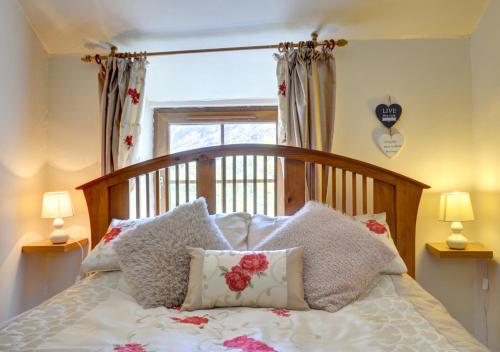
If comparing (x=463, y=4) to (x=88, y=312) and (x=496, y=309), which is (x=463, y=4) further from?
(x=88, y=312)

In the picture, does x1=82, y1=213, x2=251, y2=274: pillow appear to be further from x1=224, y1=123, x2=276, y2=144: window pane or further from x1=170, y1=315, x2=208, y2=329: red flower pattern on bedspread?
x1=224, y1=123, x2=276, y2=144: window pane

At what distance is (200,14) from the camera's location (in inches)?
75.7

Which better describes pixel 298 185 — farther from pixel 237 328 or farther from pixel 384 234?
pixel 237 328

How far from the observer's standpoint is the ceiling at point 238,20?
1.86 m

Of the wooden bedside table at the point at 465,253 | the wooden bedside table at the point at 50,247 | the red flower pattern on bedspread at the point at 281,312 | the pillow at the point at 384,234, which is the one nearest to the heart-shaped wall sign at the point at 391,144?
the pillow at the point at 384,234

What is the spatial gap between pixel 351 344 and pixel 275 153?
43.9 inches

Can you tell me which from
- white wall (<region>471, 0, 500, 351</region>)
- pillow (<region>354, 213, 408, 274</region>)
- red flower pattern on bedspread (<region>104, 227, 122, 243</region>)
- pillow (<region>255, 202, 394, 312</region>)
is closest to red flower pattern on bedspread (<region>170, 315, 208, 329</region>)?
pillow (<region>255, 202, 394, 312</region>)

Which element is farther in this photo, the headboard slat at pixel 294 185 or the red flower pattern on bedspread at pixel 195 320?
the headboard slat at pixel 294 185

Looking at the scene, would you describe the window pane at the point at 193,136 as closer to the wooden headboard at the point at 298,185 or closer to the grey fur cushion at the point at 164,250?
the wooden headboard at the point at 298,185

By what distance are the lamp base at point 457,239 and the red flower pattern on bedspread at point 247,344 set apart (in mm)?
1399

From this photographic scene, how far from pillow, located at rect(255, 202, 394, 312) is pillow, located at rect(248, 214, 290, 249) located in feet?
0.32

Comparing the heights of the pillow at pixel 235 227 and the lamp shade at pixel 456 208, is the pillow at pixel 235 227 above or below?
below

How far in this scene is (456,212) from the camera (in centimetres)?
177

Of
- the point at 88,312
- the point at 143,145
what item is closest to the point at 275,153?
the point at 143,145
